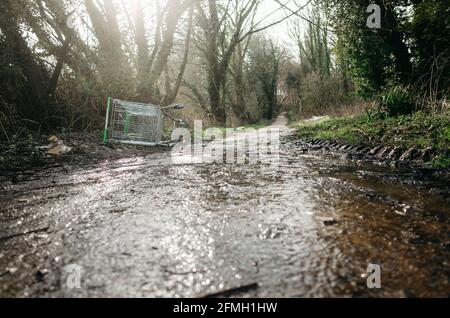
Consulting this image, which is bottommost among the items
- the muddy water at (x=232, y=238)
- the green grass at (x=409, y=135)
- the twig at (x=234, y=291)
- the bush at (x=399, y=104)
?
the twig at (x=234, y=291)

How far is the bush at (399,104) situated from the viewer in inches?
262

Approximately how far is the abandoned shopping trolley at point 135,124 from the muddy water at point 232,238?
3.56 m

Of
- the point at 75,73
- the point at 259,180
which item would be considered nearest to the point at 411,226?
the point at 259,180

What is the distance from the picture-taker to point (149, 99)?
9.30m

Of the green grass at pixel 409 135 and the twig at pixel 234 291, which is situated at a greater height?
the green grass at pixel 409 135

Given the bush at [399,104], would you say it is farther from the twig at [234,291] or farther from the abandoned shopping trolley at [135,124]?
the twig at [234,291]

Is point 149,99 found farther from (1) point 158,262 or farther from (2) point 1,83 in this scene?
(1) point 158,262

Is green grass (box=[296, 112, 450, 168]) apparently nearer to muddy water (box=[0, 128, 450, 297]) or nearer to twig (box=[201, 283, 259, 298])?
muddy water (box=[0, 128, 450, 297])

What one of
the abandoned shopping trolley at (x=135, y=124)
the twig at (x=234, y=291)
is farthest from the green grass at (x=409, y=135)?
the abandoned shopping trolley at (x=135, y=124)

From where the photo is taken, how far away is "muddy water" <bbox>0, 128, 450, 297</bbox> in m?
1.30

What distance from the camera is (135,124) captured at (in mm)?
6836

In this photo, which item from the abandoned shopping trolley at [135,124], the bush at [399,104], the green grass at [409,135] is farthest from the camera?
the bush at [399,104]

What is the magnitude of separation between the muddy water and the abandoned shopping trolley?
356cm
